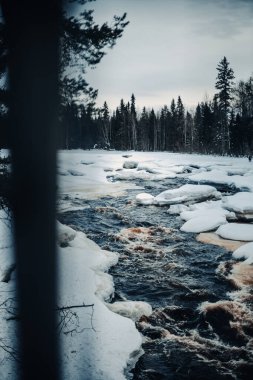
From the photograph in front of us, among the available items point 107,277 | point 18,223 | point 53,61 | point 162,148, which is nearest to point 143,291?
point 107,277

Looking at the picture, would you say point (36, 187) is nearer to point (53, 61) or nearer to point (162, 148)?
point (53, 61)

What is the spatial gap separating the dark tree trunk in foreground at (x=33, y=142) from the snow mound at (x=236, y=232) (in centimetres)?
607

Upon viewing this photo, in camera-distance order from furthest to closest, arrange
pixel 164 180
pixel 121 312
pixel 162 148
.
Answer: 1. pixel 162 148
2. pixel 164 180
3. pixel 121 312

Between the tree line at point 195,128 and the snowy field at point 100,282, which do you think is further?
the tree line at point 195,128

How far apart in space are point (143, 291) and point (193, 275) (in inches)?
51.4

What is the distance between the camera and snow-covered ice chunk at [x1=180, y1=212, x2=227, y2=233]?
31.7 feet

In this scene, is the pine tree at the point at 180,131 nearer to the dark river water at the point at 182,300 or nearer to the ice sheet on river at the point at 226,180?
the ice sheet on river at the point at 226,180

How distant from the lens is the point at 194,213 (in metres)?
11.3

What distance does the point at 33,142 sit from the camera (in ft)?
12.1

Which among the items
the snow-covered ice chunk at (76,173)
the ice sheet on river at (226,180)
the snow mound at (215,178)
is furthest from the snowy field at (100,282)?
the snow-covered ice chunk at (76,173)

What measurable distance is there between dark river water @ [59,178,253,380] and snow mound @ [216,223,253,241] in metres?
0.83

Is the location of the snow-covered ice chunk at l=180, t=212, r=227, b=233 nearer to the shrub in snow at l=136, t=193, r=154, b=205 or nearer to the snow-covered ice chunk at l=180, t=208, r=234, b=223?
the snow-covered ice chunk at l=180, t=208, r=234, b=223

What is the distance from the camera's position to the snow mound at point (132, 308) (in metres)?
4.79

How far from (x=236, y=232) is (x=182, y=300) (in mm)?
3965
